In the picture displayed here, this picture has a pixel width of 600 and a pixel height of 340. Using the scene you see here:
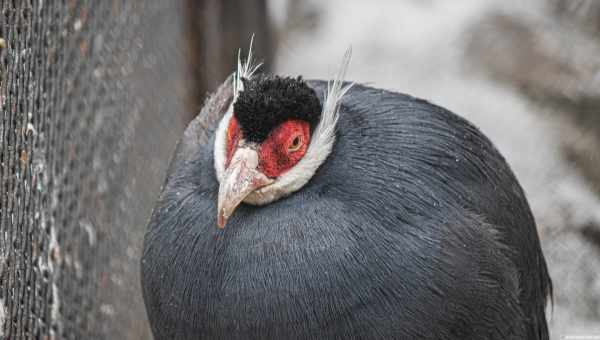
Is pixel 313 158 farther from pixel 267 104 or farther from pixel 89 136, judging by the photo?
pixel 89 136

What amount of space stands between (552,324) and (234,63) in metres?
2.44

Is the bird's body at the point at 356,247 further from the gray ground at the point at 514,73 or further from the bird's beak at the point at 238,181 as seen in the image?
the gray ground at the point at 514,73

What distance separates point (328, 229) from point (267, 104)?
41 centimetres

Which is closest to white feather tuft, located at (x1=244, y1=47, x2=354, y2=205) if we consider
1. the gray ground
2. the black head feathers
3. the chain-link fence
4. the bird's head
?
the bird's head

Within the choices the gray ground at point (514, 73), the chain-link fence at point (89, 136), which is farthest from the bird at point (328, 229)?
the gray ground at point (514, 73)

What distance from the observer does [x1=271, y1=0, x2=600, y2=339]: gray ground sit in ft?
15.2

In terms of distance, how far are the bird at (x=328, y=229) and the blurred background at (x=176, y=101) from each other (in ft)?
1.60

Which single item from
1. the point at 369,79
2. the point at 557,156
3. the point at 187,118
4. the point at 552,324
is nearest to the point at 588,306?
the point at 552,324

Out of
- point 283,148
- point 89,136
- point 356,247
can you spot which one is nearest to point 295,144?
point 283,148

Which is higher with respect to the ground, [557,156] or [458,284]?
[557,156]

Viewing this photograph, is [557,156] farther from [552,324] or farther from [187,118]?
[187,118]

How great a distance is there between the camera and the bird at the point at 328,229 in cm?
231

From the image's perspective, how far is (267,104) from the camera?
232cm

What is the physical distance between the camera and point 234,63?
16.4 ft
